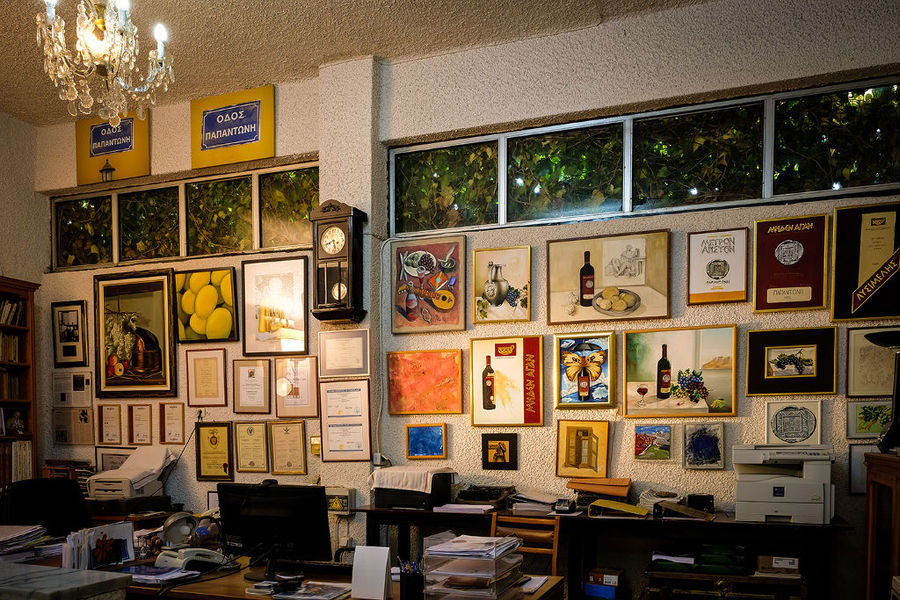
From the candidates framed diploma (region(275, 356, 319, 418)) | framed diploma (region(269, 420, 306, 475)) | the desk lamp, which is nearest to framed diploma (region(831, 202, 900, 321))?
the desk lamp

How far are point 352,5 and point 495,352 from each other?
7.68ft

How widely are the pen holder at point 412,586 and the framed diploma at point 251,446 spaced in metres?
2.82

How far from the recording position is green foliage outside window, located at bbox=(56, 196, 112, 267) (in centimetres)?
628

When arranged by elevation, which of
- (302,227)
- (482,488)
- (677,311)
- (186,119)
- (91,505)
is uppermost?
(186,119)

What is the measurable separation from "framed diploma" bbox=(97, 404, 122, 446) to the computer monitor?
2900mm

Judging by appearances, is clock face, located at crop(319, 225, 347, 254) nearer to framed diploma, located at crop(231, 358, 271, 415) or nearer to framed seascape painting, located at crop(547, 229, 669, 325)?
framed diploma, located at crop(231, 358, 271, 415)

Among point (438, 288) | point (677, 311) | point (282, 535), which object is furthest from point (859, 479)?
point (282, 535)

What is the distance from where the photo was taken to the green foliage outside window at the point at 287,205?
18.3 ft

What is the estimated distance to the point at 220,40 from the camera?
491cm

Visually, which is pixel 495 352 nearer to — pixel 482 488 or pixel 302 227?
pixel 482 488

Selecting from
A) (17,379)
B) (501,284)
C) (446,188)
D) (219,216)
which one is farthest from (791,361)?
(17,379)

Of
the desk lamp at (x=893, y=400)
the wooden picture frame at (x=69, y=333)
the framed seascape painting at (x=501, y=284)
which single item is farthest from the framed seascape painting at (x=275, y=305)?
the desk lamp at (x=893, y=400)

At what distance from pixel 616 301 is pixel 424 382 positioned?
4.60 feet

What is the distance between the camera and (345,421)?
5.08 metres
